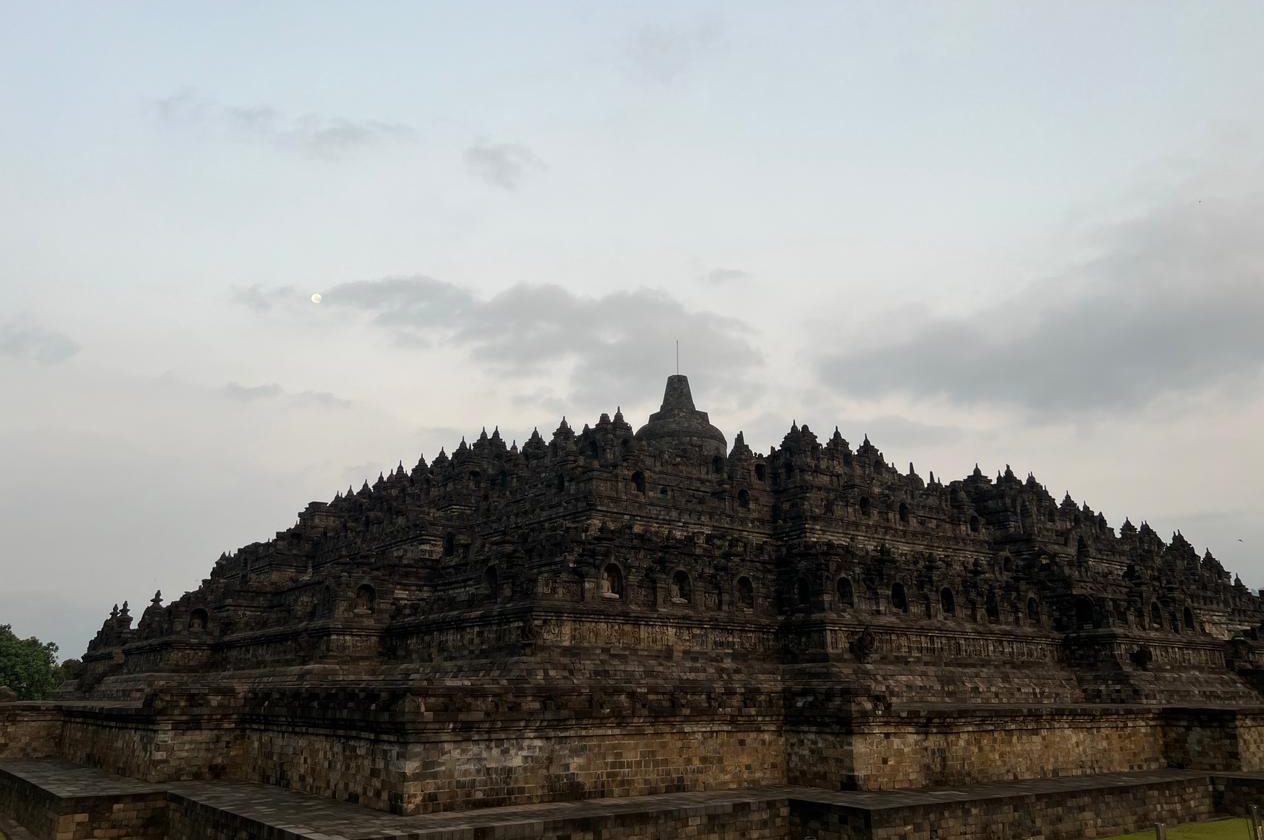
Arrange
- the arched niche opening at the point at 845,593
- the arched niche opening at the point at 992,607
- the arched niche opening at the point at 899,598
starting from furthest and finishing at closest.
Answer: the arched niche opening at the point at 992,607 < the arched niche opening at the point at 899,598 < the arched niche opening at the point at 845,593

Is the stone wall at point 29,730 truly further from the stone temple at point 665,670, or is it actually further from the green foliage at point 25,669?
the green foliage at point 25,669

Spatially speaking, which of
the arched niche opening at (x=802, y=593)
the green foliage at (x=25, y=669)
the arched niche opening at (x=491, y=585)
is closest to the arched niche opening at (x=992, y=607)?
the arched niche opening at (x=802, y=593)

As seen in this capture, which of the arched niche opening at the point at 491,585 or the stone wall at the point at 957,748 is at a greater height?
the arched niche opening at the point at 491,585

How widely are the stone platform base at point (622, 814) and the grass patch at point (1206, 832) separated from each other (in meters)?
0.48

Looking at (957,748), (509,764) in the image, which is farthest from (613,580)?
(957,748)

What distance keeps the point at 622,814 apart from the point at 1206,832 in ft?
67.9

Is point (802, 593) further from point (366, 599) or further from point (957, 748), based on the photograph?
point (366, 599)

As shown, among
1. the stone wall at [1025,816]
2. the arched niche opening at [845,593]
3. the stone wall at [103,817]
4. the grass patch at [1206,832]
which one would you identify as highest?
the arched niche opening at [845,593]

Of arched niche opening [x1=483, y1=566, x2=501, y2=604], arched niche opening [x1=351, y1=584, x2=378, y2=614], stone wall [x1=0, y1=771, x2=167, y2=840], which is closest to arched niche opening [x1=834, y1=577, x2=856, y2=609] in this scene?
arched niche opening [x1=483, y1=566, x2=501, y2=604]

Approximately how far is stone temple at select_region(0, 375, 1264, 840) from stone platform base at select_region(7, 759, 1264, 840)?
4.0 inches

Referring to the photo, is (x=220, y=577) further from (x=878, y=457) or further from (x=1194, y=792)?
(x=1194, y=792)

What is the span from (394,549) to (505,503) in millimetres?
7093

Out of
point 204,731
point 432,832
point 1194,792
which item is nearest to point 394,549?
point 204,731

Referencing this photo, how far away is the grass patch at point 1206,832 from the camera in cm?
3089
